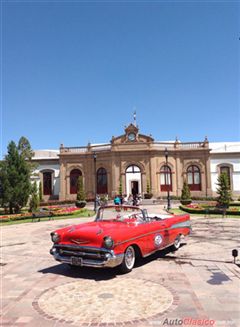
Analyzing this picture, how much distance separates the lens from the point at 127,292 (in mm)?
5297

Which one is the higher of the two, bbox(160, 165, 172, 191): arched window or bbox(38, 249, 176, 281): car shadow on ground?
bbox(160, 165, 172, 191): arched window

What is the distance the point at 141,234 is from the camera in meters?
6.97

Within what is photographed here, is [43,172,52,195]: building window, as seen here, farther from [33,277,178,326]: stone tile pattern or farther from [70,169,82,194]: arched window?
[33,277,178,326]: stone tile pattern

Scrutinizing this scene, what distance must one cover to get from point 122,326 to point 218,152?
36.6m

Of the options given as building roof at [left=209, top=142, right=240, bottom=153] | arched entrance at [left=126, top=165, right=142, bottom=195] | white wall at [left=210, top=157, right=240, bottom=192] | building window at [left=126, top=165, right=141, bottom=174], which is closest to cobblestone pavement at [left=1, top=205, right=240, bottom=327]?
arched entrance at [left=126, top=165, right=142, bottom=195]

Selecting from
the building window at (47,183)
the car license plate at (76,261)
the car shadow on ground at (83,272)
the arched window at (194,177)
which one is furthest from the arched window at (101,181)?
the car license plate at (76,261)

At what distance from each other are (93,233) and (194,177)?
3234 cm

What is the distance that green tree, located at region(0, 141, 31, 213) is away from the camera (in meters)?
28.0

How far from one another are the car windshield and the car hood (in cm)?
35

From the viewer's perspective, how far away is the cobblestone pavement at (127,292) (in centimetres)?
427

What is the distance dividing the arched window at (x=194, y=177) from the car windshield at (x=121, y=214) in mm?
30678

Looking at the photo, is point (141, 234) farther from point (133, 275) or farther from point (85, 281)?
point (85, 281)

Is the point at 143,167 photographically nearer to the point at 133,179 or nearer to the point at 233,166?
the point at 133,179

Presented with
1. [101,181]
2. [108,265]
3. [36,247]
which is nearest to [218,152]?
[101,181]
